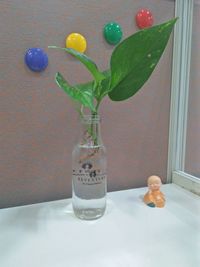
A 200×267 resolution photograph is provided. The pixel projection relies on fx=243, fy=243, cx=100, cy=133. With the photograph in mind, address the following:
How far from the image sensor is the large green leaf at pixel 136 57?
43 cm

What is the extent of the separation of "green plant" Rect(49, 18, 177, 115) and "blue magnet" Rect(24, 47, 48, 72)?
0.13m

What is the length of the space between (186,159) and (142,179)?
0.16m

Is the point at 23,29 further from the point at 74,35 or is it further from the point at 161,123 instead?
the point at 161,123

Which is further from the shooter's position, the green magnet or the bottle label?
the green magnet

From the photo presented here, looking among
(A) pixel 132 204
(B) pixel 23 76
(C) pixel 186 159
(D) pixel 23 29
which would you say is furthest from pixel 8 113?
(C) pixel 186 159

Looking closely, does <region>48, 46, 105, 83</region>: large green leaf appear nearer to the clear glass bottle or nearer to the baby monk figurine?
the clear glass bottle

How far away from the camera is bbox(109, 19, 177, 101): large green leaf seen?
432mm

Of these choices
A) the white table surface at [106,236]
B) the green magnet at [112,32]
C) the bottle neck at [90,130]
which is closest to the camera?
the white table surface at [106,236]

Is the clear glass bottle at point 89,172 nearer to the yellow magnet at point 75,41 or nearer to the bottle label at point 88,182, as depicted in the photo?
the bottle label at point 88,182

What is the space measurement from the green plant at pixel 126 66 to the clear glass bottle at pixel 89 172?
4cm

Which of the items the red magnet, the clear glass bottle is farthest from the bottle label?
the red magnet

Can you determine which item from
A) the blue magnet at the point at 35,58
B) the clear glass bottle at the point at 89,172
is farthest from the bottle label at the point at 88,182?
the blue magnet at the point at 35,58

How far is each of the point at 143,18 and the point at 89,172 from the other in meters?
0.44

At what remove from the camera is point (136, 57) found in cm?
45
